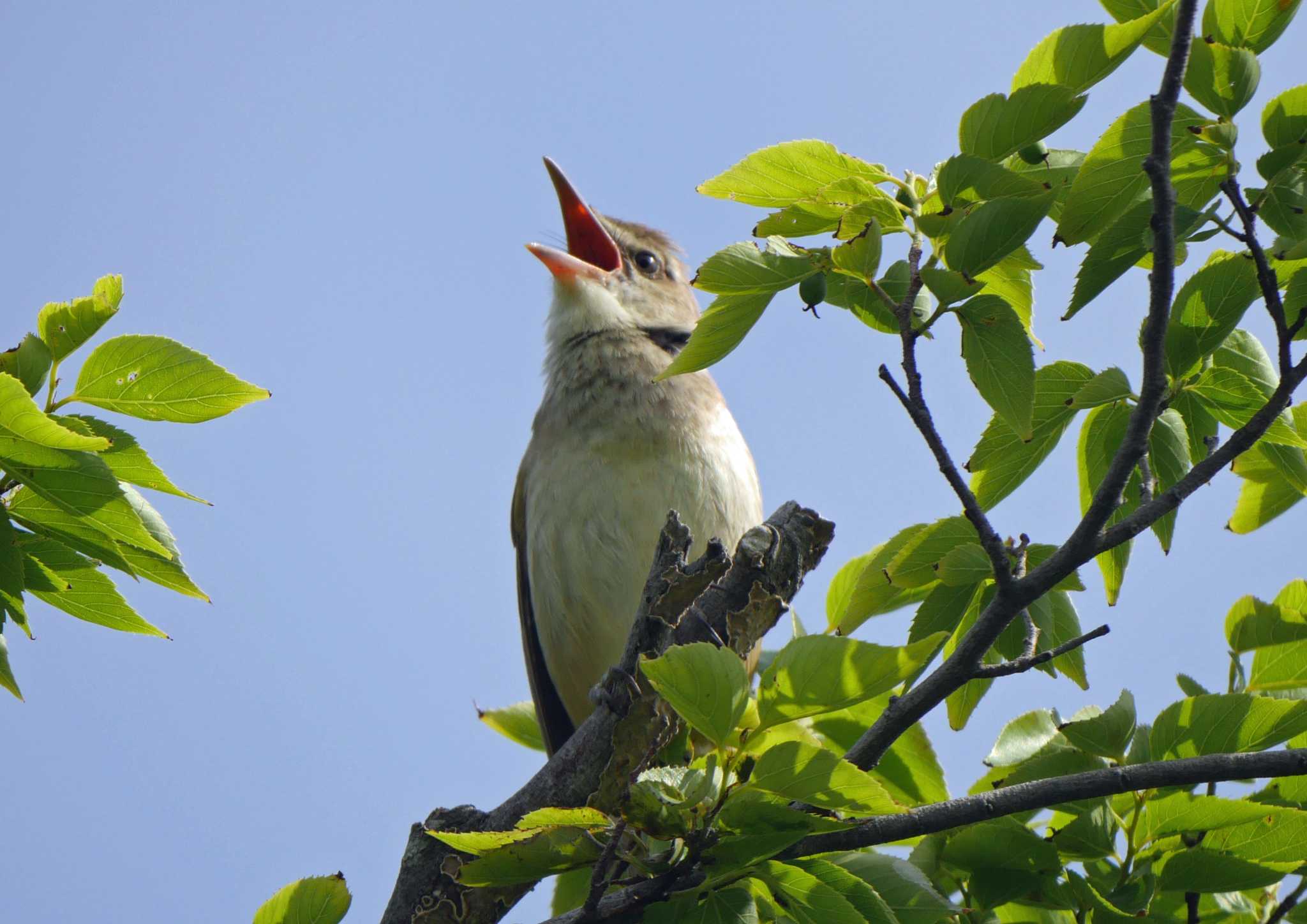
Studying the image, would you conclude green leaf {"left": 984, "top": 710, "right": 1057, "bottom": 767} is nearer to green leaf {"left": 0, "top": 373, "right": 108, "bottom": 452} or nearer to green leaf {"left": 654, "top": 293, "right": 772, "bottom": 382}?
green leaf {"left": 654, "top": 293, "right": 772, "bottom": 382}

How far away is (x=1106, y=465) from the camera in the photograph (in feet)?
8.80

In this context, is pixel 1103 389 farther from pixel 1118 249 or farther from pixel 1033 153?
pixel 1033 153

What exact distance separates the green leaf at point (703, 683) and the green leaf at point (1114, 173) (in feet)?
3.49

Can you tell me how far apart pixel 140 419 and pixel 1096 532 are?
1998 millimetres

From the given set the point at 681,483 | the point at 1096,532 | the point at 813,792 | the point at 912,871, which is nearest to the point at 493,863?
the point at 813,792

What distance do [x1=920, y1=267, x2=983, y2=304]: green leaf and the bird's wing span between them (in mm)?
3506

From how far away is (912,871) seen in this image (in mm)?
2510

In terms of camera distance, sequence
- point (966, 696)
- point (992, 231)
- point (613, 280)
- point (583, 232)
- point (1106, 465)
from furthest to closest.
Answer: point (583, 232) → point (613, 280) → point (966, 696) → point (1106, 465) → point (992, 231)

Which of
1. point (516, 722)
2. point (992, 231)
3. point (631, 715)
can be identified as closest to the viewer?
point (992, 231)

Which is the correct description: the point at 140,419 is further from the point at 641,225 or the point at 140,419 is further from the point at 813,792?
the point at 641,225

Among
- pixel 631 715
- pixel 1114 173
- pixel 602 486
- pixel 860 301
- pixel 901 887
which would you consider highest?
pixel 602 486

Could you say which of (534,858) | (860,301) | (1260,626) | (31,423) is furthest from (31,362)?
(1260,626)

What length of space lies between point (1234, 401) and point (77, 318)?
2463mm

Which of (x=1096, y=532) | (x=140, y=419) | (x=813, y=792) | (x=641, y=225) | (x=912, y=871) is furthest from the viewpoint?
(x=641, y=225)
